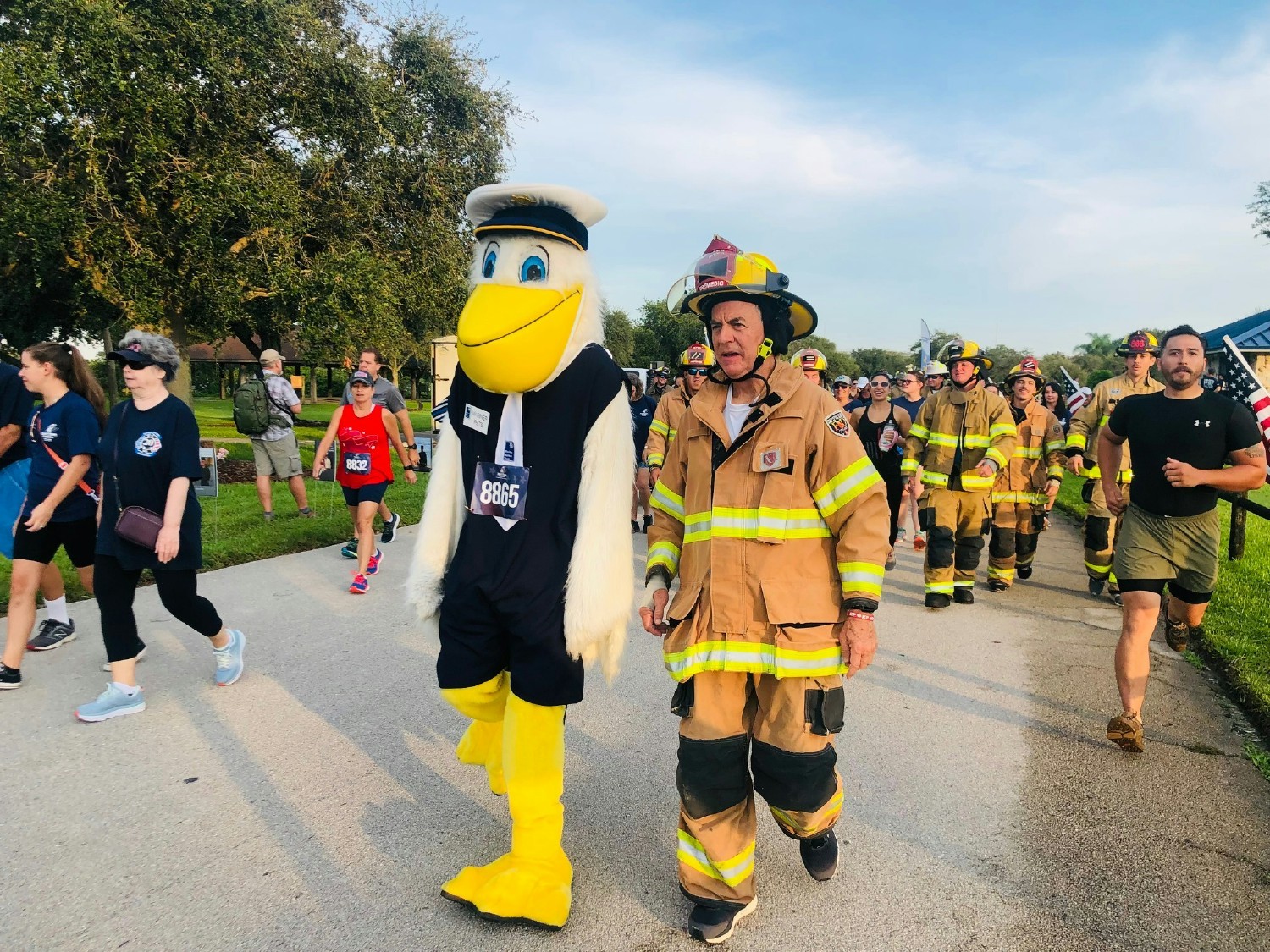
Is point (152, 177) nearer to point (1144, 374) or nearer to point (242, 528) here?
point (242, 528)

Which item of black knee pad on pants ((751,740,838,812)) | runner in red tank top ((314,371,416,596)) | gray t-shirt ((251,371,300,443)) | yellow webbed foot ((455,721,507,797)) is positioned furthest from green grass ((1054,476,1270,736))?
gray t-shirt ((251,371,300,443))

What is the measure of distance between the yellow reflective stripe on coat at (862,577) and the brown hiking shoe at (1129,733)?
2285 mm

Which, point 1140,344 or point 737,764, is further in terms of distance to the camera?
point 1140,344

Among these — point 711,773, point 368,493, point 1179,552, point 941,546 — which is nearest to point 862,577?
point 711,773

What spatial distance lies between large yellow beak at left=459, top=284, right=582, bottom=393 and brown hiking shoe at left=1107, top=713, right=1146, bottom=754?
3.33 meters

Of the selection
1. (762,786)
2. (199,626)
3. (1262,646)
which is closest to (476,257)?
(762,786)

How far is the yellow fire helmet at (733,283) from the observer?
2.55 meters

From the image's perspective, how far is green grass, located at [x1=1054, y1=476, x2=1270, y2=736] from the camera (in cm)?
450

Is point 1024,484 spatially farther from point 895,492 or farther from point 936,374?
point 936,374

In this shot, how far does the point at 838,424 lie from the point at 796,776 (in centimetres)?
115

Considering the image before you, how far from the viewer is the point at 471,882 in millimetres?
2629

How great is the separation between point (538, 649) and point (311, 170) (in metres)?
14.1

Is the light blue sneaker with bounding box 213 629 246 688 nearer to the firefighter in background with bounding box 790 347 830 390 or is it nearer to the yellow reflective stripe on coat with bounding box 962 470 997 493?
the firefighter in background with bounding box 790 347 830 390

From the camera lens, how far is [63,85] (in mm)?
11086
